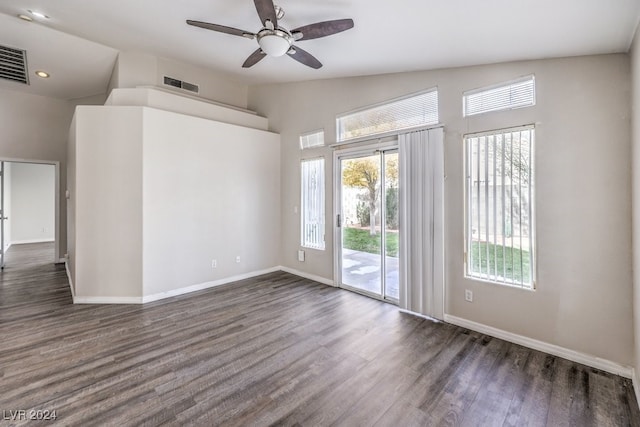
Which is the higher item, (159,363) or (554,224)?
(554,224)

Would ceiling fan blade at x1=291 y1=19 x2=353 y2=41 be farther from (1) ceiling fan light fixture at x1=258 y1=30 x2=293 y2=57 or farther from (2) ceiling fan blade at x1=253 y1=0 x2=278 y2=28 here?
(2) ceiling fan blade at x1=253 y1=0 x2=278 y2=28

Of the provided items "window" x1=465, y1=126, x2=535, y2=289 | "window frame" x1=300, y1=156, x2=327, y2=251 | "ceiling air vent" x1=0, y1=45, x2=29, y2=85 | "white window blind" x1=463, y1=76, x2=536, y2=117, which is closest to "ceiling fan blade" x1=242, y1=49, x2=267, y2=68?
"window frame" x1=300, y1=156, x2=327, y2=251

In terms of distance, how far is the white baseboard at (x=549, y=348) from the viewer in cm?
236

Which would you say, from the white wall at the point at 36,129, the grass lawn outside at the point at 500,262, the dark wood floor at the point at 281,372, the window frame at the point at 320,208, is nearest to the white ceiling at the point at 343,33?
the window frame at the point at 320,208

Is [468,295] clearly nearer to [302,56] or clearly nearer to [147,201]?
[302,56]

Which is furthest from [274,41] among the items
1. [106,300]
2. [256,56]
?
[106,300]

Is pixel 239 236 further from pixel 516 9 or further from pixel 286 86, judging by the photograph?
pixel 516 9

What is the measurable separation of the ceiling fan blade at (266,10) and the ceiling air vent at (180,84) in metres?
3.40

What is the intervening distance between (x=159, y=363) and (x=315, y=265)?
9.42 feet

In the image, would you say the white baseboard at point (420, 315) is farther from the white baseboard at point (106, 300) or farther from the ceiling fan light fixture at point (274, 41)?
the white baseboard at point (106, 300)

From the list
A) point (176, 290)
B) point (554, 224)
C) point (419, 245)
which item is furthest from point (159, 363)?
point (554, 224)

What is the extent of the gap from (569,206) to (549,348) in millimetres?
1364

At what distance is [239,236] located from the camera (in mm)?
5000

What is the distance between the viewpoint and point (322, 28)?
2.33 meters
